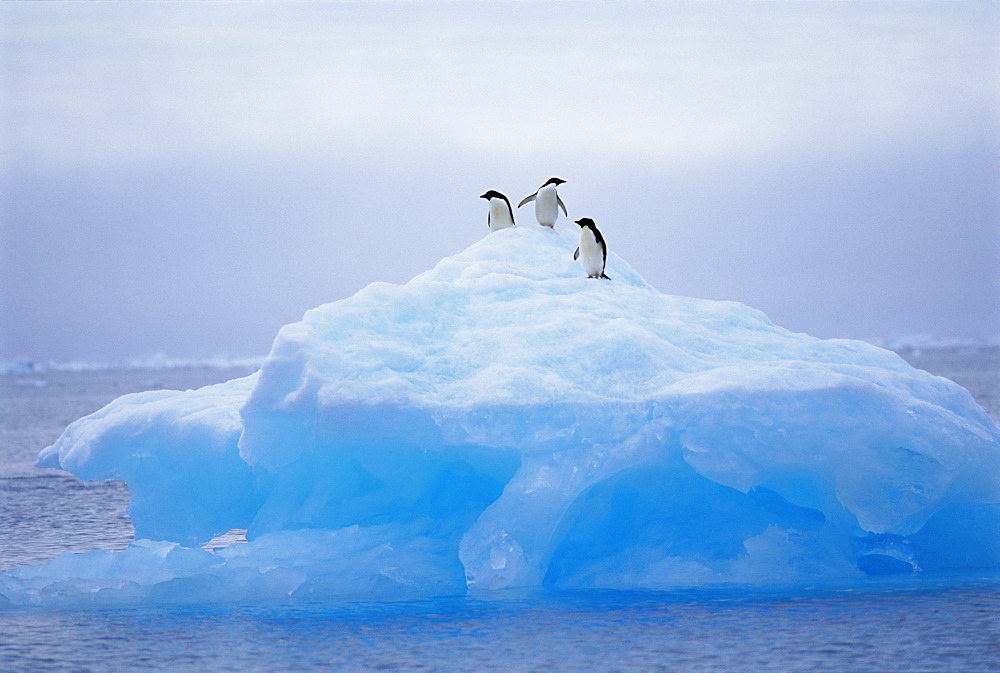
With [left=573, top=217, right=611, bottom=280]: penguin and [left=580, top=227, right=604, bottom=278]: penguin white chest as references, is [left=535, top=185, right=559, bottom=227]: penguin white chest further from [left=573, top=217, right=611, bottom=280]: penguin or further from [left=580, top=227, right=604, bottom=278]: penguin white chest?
[left=580, top=227, right=604, bottom=278]: penguin white chest

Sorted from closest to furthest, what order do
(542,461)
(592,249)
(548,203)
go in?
1. (542,461)
2. (592,249)
3. (548,203)

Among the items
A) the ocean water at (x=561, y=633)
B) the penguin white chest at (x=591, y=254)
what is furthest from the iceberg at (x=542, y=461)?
the penguin white chest at (x=591, y=254)

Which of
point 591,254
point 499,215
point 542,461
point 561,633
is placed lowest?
point 561,633

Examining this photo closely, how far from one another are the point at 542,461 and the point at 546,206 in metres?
4.42

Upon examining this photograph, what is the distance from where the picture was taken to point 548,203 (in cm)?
1223

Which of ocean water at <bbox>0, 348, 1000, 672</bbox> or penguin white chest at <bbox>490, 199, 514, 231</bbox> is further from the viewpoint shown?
penguin white chest at <bbox>490, 199, 514, 231</bbox>

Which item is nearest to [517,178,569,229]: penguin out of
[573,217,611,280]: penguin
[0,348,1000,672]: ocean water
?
[573,217,611,280]: penguin

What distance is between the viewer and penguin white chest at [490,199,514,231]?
12.4m

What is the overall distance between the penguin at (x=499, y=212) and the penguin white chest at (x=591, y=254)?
5.76 feet

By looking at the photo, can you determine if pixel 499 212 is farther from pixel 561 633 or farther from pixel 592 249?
pixel 561 633

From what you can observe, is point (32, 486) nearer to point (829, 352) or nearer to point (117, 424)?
point (117, 424)

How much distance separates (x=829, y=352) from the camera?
10.0 m

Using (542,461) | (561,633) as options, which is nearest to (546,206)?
(542,461)

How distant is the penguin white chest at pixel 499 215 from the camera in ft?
40.6
